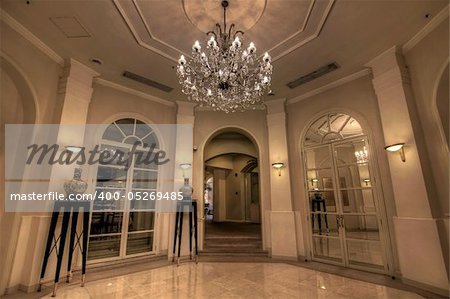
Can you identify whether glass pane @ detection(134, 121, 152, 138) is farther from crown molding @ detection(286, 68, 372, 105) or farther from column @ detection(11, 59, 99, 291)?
crown molding @ detection(286, 68, 372, 105)

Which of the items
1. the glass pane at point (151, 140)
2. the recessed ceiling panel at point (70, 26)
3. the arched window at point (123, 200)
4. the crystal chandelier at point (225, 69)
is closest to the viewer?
the crystal chandelier at point (225, 69)

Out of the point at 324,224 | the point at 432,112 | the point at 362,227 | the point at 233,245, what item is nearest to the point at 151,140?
the point at 233,245

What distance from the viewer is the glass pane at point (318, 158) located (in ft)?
16.7

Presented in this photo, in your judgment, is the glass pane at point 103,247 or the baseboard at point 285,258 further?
the baseboard at point 285,258

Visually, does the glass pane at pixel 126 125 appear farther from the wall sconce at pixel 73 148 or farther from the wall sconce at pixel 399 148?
the wall sconce at pixel 399 148

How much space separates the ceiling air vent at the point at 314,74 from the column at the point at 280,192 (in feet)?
2.26

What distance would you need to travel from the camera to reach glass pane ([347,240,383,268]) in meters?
4.23

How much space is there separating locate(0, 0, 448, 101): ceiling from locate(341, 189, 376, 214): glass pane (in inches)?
100.0

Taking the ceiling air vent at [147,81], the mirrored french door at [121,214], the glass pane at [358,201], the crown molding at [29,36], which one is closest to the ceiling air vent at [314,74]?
the glass pane at [358,201]

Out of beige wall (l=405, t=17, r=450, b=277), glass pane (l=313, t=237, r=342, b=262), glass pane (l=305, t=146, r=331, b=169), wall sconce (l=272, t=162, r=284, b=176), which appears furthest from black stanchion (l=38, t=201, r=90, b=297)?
beige wall (l=405, t=17, r=450, b=277)

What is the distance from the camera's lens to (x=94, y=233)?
15.0ft

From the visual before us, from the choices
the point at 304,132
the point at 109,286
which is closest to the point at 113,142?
the point at 109,286

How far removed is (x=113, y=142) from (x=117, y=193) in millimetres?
1155

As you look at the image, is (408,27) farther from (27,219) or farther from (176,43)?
(27,219)
